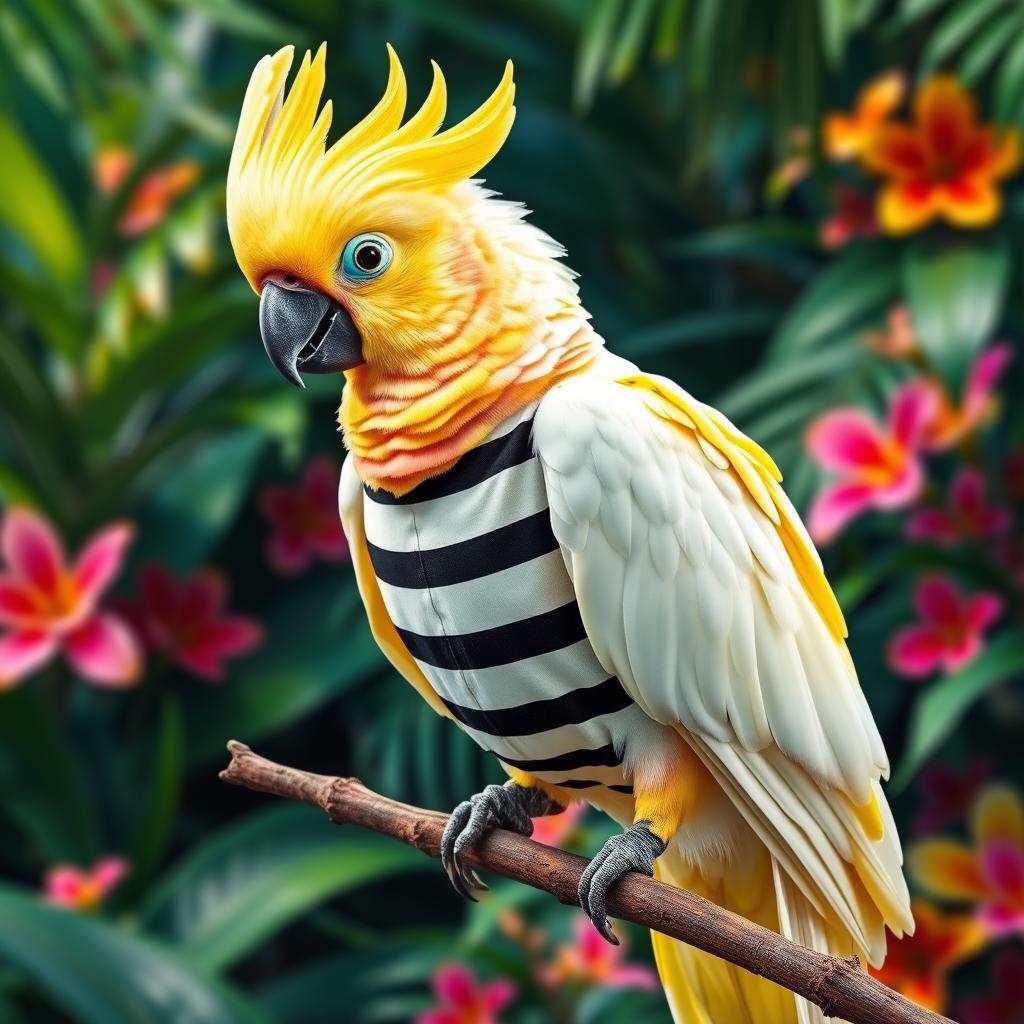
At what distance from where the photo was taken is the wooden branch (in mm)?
539

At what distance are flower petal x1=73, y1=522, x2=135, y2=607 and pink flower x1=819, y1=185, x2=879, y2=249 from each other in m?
0.83

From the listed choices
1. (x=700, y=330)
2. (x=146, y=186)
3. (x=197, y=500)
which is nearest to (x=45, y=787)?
(x=197, y=500)

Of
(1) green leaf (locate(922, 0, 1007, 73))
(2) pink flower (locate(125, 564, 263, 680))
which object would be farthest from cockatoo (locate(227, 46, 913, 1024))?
(2) pink flower (locate(125, 564, 263, 680))

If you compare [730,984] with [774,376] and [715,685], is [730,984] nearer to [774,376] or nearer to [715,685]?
[715,685]

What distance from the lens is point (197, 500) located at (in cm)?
176

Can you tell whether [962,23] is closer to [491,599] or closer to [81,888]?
[491,599]

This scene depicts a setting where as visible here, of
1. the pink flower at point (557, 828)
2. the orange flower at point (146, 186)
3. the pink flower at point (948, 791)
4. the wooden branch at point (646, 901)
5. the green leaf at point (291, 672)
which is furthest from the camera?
the orange flower at point (146, 186)

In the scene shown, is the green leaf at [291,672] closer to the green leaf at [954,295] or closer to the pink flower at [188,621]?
the pink flower at [188,621]

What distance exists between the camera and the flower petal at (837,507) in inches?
50.6

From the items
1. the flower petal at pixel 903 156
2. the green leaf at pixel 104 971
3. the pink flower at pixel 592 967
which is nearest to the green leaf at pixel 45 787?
the green leaf at pixel 104 971

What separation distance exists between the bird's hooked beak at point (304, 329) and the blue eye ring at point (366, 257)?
16mm

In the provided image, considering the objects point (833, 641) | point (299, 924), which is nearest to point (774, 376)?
point (833, 641)

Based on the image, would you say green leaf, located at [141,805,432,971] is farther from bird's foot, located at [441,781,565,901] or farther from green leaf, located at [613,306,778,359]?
bird's foot, located at [441,781,565,901]

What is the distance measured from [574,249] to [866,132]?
0.57m
